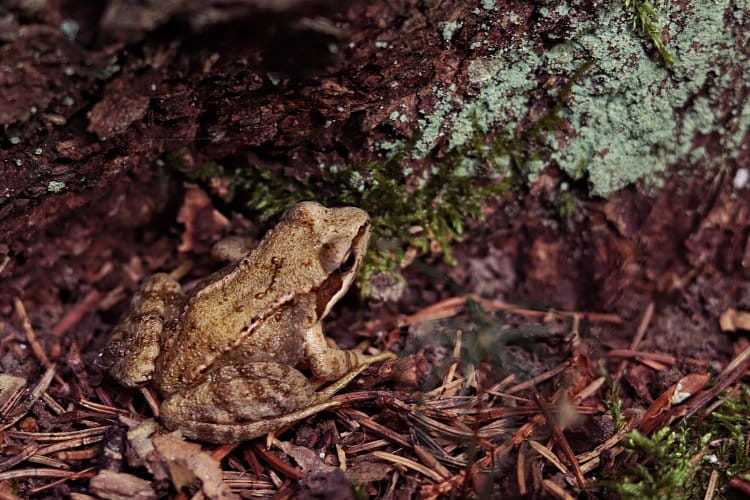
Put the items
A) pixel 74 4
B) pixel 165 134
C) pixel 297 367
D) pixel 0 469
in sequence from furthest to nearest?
1. pixel 297 367
2. pixel 165 134
3. pixel 0 469
4. pixel 74 4

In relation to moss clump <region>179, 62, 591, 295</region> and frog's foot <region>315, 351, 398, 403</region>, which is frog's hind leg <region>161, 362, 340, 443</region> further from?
moss clump <region>179, 62, 591, 295</region>

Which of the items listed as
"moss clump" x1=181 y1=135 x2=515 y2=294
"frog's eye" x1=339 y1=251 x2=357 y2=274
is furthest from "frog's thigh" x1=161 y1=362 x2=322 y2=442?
"moss clump" x1=181 y1=135 x2=515 y2=294

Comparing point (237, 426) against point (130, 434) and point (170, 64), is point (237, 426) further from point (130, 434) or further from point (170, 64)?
point (170, 64)

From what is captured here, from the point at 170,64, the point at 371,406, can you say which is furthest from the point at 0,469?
the point at 170,64

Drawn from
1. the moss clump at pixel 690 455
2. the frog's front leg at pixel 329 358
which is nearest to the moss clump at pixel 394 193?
the frog's front leg at pixel 329 358

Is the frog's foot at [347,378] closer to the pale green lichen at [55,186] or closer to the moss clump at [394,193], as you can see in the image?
the moss clump at [394,193]
